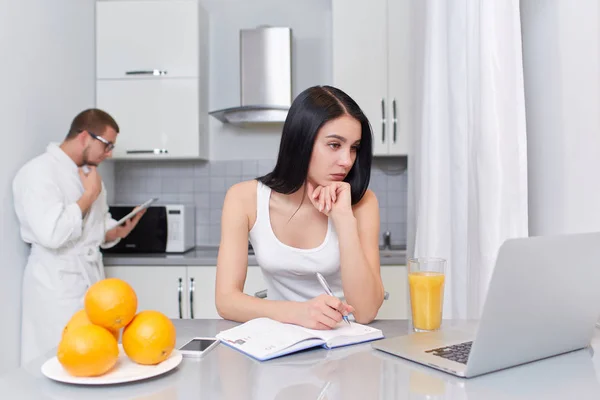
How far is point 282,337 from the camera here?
3.17 ft

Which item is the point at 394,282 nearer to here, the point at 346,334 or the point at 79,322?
the point at 346,334

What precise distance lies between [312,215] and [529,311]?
0.92m

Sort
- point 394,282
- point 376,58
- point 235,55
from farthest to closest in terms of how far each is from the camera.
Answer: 1. point 235,55
2. point 376,58
3. point 394,282

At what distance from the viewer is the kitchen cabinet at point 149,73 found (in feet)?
10.2

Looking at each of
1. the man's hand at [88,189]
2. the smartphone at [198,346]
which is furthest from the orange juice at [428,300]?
the man's hand at [88,189]

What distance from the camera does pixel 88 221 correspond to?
258 cm

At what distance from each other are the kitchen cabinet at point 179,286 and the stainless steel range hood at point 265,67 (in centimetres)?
88

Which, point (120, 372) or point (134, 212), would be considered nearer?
point (120, 372)

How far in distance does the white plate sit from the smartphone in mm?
39

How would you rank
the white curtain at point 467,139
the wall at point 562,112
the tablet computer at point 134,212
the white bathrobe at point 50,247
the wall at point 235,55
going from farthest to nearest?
the wall at point 235,55 → the tablet computer at point 134,212 → the white bathrobe at point 50,247 → the white curtain at point 467,139 → the wall at point 562,112

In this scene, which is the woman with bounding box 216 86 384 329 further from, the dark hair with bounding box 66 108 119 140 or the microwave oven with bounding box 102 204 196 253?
the microwave oven with bounding box 102 204 196 253

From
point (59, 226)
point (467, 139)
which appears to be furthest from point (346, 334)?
→ point (59, 226)

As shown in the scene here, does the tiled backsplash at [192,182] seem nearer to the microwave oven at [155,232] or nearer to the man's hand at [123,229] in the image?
the microwave oven at [155,232]

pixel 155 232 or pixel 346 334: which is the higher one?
pixel 155 232
